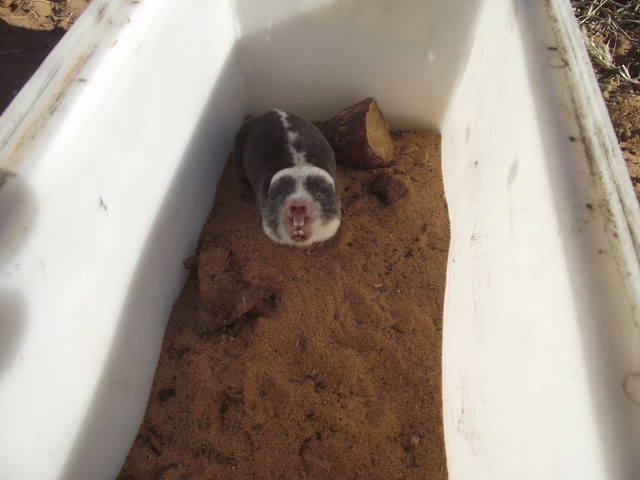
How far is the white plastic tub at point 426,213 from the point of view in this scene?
120 centimetres

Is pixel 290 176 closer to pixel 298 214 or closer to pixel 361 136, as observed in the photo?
pixel 298 214

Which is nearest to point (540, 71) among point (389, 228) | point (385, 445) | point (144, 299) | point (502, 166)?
point (502, 166)

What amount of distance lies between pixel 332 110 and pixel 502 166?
1.57m

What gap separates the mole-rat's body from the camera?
93.4 inches

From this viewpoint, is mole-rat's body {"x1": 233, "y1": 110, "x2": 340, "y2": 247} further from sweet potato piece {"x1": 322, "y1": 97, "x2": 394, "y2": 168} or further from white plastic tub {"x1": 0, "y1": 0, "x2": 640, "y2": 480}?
white plastic tub {"x1": 0, "y1": 0, "x2": 640, "y2": 480}

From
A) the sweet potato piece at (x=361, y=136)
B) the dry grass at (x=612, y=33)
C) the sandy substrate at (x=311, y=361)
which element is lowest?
the sandy substrate at (x=311, y=361)

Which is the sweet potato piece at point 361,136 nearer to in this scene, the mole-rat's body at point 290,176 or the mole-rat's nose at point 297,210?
the mole-rat's body at point 290,176

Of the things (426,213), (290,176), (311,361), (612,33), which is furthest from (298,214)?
(612,33)

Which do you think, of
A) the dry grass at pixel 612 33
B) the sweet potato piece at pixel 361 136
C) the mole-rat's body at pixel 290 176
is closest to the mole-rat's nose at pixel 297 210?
the mole-rat's body at pixel 290 176

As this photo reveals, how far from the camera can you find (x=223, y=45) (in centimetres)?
268

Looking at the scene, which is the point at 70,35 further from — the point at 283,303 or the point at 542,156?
the point at 542,156

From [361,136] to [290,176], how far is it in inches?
26.1

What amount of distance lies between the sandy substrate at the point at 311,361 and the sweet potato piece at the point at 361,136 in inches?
13.5

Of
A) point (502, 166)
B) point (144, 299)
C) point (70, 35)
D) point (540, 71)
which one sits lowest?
point (144, 299)
